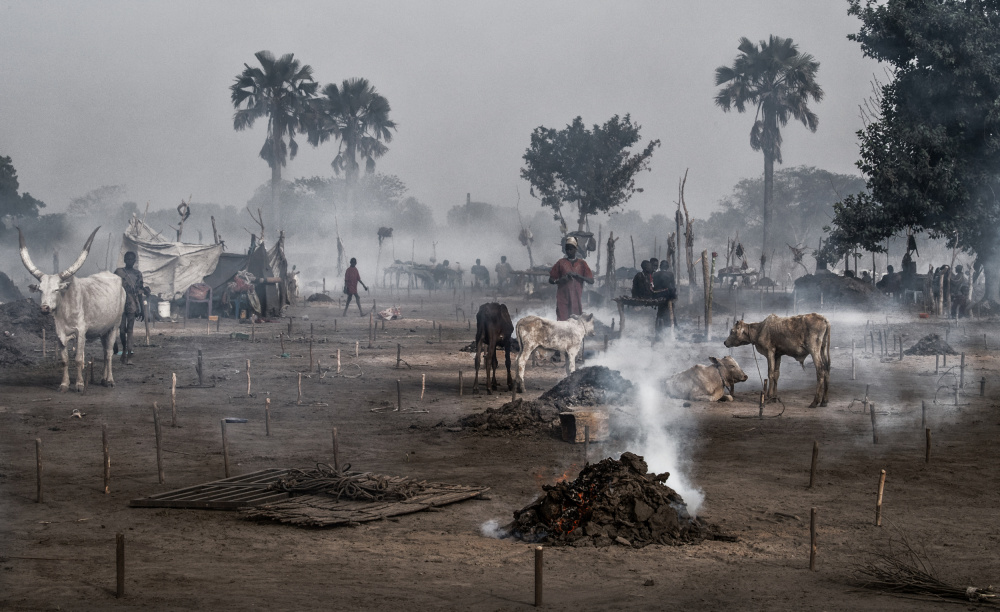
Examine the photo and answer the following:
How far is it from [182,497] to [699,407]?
8.01m

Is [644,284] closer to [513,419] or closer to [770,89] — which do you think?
[513,419]

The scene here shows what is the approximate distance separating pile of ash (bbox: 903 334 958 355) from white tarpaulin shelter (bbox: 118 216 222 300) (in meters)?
21.5

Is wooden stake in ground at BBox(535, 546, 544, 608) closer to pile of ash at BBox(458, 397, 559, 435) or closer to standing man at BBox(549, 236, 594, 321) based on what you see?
pile of ash at BBox(458, 397, 559, 435)

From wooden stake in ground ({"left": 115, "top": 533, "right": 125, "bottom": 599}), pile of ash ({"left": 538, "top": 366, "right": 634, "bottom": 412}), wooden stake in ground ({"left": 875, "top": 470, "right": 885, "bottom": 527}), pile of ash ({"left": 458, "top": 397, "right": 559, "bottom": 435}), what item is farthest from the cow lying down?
wooden stake in ground ({"left": 115, "top": 533, "right": 125, "bottom": 599})

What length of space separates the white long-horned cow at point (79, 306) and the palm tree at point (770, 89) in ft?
120

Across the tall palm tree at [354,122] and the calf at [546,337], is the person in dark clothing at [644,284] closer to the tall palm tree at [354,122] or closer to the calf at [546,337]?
the calf at [546,337]

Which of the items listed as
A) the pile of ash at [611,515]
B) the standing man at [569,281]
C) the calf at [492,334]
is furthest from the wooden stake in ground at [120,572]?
the standing man at [569,281]

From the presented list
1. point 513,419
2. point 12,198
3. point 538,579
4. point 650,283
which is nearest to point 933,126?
point 650,283

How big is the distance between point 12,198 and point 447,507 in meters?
43.0

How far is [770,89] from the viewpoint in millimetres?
47281

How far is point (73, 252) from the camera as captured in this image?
56.9 meters

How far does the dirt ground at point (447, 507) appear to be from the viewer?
5953 mm

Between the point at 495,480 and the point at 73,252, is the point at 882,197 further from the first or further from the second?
the point at 73,252

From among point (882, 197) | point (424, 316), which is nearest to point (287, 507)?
point (882, 197)
